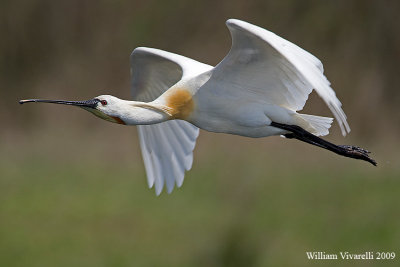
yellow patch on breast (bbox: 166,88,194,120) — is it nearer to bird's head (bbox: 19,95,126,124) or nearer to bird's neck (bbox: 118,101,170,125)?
bird's neck (bbox: 118,101,170,125)

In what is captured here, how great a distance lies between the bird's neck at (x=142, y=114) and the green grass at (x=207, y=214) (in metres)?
3.81

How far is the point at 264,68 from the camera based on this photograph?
7238 mm

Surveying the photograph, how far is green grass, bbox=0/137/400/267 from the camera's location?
1128 cm

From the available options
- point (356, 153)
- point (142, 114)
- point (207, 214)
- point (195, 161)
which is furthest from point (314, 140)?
point (195, 161)

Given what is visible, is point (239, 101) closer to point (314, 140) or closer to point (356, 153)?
point (314, 140)

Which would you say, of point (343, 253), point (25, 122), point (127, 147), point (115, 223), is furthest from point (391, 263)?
point (25, 122)

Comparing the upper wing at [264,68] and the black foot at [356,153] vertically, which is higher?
the upper wing at [264,68]

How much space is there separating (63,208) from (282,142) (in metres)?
2.72

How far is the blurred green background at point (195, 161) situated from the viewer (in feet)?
37.7

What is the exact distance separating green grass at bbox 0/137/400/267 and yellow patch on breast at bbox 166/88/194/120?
380 cm

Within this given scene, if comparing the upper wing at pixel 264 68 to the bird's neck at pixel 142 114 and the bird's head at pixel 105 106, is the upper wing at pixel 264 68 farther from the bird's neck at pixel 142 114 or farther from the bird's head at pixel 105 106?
the bird's head at pixel 105 106

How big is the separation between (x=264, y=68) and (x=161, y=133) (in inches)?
70.8

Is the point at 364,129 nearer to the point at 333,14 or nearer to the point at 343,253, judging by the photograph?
the point at 333,14

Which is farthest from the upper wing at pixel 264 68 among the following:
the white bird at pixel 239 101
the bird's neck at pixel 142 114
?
the bird's neck at pixel 142 114
